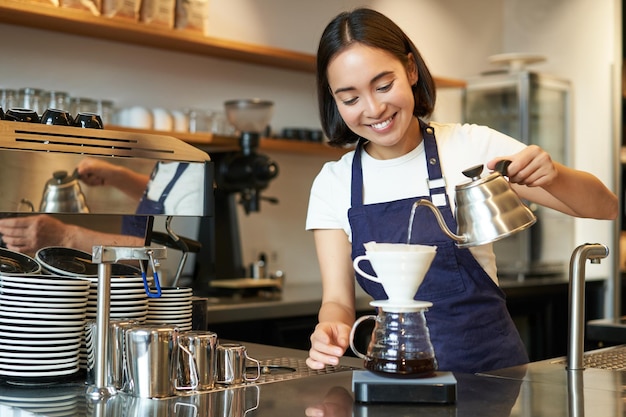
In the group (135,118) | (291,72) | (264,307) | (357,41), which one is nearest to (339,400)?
(357,41)

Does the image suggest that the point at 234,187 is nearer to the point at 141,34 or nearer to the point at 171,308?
the point at 141,34

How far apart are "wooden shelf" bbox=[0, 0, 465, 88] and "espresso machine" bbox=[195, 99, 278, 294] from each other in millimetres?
273

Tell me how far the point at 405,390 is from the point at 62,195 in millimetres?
861

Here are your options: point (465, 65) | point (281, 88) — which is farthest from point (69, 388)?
point (465, 65)

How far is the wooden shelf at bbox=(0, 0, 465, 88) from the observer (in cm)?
321

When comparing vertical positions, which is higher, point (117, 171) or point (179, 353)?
point (117, 171)

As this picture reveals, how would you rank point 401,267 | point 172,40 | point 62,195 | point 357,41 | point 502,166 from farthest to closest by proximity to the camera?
point 172,40 → point 357,41 → point 62,195 → point 502,166 → point 401,267

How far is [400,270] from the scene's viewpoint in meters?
1.46

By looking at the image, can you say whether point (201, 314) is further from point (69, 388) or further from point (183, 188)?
point (69, 388)

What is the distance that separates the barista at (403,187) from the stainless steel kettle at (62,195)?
1.91ft

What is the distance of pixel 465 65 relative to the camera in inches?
216

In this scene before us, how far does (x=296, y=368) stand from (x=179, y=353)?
36 centimetres

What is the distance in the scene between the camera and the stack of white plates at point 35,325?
1.69 metres

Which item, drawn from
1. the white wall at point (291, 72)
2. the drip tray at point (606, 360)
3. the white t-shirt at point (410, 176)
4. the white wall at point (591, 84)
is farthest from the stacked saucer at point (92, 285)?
the white wall at point (591, 84)
